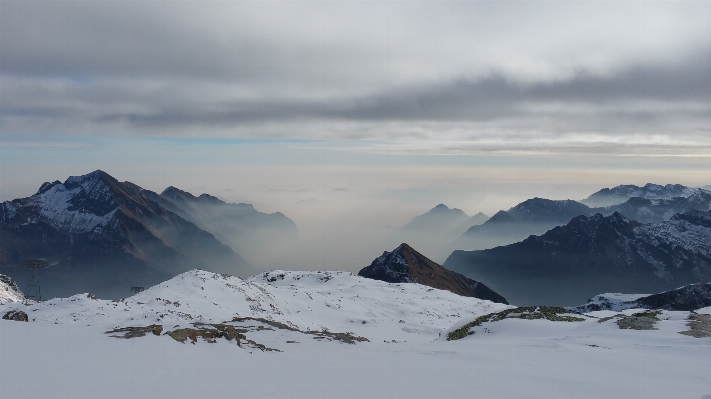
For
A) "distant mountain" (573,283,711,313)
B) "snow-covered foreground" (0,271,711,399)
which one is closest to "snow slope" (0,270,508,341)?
"snow-covered foreground" (0,271,711,399)

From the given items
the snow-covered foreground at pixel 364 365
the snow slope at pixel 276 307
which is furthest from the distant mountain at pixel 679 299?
the snow-covered foreground at pixel 364 365

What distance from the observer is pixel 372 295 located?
221 feet

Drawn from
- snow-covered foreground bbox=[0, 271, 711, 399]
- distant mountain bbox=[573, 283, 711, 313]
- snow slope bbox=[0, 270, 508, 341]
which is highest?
snow-covered foreground bbox=[0, 271, 711, 399]

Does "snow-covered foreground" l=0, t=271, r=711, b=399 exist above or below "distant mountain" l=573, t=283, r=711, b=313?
above

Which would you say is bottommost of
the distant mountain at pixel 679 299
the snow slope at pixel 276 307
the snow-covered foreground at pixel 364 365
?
the distant mountain at pixel 679 299

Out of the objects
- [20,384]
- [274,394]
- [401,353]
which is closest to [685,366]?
[401,353]

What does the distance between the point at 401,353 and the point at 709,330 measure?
12446 mm

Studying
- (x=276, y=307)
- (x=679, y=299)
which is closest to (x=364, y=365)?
(x=276, y=307)

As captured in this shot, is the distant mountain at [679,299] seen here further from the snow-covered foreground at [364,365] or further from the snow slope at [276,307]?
the snow-covered foreground at [364,365]

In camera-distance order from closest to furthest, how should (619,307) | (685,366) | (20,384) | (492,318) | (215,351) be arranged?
(20,384), (685,366), (215,351), (492,318), (619,307)

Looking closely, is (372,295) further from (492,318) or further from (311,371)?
(311,371)

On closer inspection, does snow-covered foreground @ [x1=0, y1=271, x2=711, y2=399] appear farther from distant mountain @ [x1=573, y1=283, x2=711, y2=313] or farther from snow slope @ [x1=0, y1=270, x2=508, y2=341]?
distant mountain @ [x1=573, y1=283, x2=711, y2=313]

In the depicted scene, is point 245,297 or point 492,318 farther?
point 245,297

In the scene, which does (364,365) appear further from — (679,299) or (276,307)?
(679,299)
